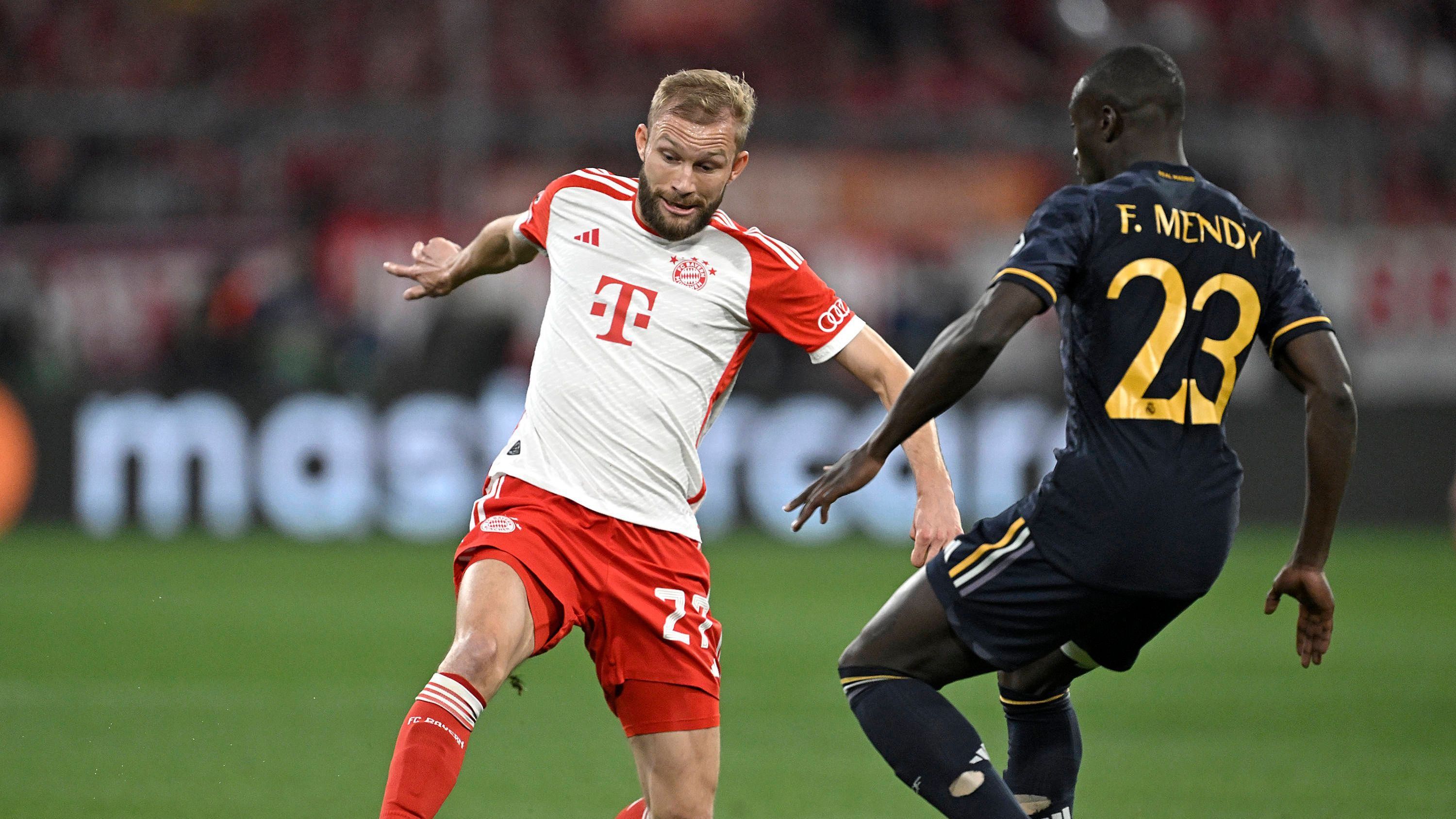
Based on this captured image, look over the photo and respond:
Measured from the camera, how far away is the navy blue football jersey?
3924mm

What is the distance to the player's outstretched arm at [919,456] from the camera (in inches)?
174

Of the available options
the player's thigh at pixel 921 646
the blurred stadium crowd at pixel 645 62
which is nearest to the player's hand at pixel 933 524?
the player's thigh at pixel 921 646

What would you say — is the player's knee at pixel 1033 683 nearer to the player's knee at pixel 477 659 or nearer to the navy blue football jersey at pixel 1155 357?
the navy blue football jersey at pixel 1155 357

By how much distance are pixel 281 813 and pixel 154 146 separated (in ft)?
50.2

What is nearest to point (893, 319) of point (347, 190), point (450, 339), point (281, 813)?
point (450, 339)

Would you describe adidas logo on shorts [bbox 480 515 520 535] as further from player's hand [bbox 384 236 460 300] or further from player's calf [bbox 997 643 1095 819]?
player's calf [bbox 997 643 1095 819]

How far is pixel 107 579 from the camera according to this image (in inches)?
477

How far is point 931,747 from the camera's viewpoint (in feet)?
13.4

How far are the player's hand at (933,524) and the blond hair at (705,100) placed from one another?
109 centimetres

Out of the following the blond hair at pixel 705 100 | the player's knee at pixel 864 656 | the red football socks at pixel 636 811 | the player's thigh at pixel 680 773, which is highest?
the blond hair at pixel 705 100

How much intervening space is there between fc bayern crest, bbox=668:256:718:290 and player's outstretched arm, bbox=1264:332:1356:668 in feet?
4.95

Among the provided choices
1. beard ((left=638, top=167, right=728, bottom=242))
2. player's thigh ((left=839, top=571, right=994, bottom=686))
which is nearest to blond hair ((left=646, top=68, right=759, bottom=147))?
beard ((left=638, top=167, right=728, bottom=242))

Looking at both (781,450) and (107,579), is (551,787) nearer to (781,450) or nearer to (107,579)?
(107,579)

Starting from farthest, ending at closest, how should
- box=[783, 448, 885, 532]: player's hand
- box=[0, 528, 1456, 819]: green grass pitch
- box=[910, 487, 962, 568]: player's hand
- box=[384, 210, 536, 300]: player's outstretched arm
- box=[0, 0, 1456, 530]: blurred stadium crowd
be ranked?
box=[0, 0, 1456, 530]: blurred stadium crowd
box=[0, 528, 1456, 819]: green grass pitch
box=[384, 210, 536, 300]: player's outstretched arm
box=[910, 487, 962, 568]: player's hand
box=[783, 448, 885, 532]: player's hand
